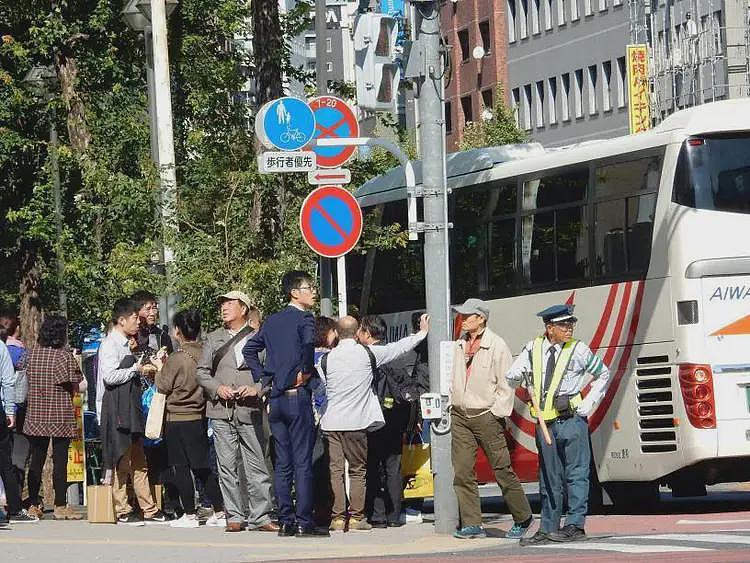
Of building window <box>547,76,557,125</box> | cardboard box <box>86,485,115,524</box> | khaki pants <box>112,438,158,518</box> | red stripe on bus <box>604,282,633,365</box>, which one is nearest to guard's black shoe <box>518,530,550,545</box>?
red stripe on bus <box>604,282,633,365</box>

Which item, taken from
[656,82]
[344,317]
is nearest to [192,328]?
[344,317]

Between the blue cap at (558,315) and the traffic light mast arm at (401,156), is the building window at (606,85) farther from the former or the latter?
the blue cap at (558,315)

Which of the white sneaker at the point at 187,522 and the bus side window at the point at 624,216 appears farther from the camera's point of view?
the bus side window at the point at 624,216

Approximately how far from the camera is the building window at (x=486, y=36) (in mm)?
83812

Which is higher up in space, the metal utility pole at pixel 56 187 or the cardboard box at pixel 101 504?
the metal utility pole at pixel 56 187

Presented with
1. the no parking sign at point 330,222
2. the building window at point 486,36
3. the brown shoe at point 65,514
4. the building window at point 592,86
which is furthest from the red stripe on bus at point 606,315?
the building window at point 486,36

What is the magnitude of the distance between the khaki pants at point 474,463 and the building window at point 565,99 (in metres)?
60.0

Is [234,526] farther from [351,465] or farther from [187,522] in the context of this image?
[351,465]

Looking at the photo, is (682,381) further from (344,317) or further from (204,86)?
(204,86)

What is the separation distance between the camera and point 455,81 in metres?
87.2

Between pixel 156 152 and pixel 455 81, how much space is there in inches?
2552

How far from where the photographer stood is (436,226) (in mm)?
17438

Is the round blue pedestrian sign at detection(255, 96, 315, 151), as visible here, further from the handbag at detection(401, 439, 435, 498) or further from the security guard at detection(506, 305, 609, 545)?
the security guard at detection(506, 305, 609, 545)

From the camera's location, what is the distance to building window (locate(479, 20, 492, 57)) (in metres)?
83.8
